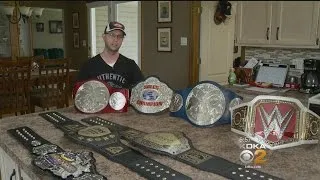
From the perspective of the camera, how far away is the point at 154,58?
15.3ft

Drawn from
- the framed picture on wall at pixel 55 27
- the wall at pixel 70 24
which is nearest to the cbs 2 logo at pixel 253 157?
the wall at pixel 70 24

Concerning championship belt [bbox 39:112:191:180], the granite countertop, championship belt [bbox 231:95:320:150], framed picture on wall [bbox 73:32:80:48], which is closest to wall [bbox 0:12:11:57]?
framed picture on wall [bbox 73:32:80:48]

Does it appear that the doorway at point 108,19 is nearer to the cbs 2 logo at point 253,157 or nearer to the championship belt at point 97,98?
the championship belt at point 97,98

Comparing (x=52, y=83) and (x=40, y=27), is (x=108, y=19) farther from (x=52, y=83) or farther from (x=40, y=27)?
(x=52, y=83)

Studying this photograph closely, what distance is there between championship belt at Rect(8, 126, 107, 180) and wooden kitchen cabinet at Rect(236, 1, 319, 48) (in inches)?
80.8

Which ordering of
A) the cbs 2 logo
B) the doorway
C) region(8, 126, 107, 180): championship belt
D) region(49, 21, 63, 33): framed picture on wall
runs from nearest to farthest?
region(8, 126, 107, 180): championship belt → the cbs 2 logo → the doorway → region(49, 21, 63, 33): framed picture on wall

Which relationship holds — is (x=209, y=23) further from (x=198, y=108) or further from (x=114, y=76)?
(x=198, y=108)

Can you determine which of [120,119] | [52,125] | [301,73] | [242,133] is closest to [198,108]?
[242,133]

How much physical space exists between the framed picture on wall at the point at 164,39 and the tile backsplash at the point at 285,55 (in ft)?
4.02

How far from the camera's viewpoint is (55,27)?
674 centimetres

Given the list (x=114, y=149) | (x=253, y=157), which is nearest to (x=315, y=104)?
(x=253, y=157)

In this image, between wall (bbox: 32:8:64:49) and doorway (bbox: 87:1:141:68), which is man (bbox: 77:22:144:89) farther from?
wall (bbox: 32:8:64:49)

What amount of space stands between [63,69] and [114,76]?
5.16ft

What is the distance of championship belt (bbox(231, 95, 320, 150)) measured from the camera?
1.13 meters
